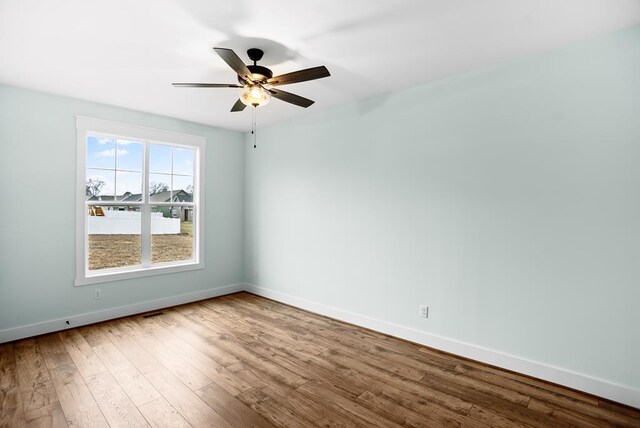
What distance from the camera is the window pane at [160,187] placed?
14.8 feet

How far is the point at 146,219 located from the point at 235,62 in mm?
3025

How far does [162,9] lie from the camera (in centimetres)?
209

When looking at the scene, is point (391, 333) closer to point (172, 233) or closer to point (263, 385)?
point (263, 385)

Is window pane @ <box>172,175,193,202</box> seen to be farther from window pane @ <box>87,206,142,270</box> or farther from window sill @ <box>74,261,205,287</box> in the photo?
window sill @ <box>74,261,205,287</box>

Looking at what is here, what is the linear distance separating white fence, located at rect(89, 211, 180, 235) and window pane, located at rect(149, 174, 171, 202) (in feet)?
0.80

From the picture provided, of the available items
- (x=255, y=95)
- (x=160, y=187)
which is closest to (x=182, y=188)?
(x=160, y=187)

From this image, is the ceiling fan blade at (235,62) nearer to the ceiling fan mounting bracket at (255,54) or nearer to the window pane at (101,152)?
the ceiling fan mounting bracket at (255,54)

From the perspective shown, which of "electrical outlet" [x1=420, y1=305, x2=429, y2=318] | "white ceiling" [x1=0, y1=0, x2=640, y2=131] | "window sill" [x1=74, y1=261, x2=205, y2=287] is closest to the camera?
"white ceiling" [x1=0, y1=0, x2=640, y2=131]

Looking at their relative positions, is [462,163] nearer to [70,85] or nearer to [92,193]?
[70,85]

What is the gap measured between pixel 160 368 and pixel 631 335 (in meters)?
3.71

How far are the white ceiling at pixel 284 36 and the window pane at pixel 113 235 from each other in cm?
158

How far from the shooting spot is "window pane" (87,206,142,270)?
4.15 metres

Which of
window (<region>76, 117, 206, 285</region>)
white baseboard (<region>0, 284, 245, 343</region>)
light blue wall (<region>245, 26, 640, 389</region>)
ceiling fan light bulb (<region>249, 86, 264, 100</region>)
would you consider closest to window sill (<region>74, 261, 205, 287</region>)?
window (<region>76, 117, 206, 285</region>)

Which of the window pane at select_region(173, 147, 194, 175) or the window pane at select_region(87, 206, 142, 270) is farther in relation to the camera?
the window pane at select_region(173, 147, 194, 175)
